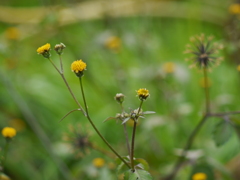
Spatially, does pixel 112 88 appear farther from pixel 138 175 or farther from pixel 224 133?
pixel 138 175

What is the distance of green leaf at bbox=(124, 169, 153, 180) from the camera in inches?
27.7

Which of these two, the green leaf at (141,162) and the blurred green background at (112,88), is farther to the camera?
the blurred green background at (112,88)

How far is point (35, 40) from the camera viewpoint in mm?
2311

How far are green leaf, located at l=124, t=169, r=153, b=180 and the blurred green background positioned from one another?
258mm

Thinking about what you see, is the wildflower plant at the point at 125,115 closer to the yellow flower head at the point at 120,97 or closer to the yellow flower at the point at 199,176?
the yellow flower head at the point at 120,97

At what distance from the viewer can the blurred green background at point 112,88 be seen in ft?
4.33

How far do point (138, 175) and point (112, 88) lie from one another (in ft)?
4.45

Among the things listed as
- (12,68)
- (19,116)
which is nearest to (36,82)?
Result: (19,116)

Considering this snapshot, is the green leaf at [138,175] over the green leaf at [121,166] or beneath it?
beneath

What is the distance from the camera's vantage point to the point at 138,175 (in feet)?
2.33

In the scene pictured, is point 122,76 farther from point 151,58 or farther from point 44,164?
point 44,164

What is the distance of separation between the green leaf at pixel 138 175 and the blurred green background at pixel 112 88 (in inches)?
10.1

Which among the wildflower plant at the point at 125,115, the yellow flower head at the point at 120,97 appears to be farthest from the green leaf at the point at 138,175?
the yellow flower head at the point at 120,97

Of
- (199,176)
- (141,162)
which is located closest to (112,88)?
(199,176)
